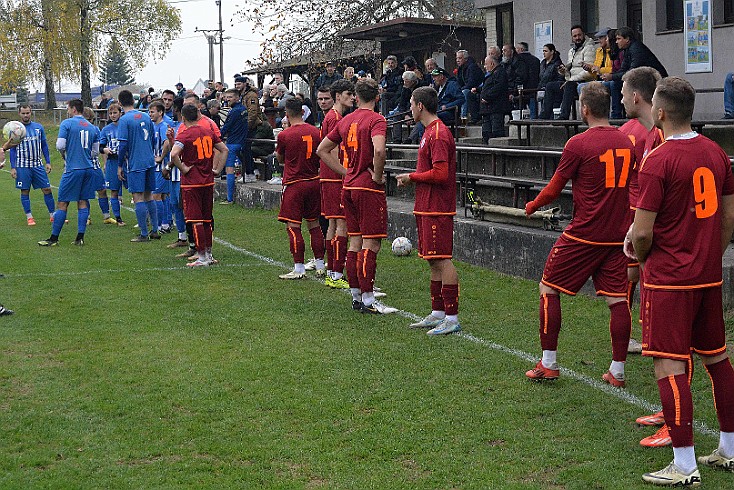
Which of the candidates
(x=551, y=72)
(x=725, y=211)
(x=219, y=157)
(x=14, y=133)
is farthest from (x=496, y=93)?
(x=725, y=211)

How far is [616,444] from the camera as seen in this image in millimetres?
5691

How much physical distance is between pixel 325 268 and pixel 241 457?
21.4 feet

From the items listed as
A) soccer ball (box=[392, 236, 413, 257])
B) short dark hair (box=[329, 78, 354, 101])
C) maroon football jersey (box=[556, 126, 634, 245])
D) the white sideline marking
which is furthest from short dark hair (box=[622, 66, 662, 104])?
soccer ball (box=[392, 236, 413, 257])

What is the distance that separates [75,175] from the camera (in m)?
14.8

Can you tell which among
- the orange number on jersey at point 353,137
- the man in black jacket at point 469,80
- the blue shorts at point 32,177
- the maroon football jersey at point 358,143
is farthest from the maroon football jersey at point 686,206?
the blue shorts at point 32,177

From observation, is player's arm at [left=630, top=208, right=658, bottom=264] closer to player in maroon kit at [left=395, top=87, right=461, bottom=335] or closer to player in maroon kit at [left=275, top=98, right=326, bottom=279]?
player in maroon kit at [left=395, top=87, right=461, bottom=335]

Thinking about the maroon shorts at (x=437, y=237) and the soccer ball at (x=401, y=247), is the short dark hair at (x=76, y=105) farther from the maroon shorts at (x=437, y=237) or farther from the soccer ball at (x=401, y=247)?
the maroon shorts at (x=437, y=237)

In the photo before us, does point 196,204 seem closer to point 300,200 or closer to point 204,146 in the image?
point 204,146

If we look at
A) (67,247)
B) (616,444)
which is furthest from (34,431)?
(67,247)

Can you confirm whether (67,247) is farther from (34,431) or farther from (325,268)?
(34,431)

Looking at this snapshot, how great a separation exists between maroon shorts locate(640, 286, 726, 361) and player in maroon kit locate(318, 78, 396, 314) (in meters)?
4.46

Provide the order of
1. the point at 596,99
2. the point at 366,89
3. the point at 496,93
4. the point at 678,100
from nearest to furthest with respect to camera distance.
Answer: the point at 678,100 < the point at 596,99 < the point at 366,89 < the point at 496,93

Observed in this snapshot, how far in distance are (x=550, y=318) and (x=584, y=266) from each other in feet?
1.45

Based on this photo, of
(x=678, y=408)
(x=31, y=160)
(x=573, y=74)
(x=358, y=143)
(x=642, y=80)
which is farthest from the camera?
(x=31, y=160)
